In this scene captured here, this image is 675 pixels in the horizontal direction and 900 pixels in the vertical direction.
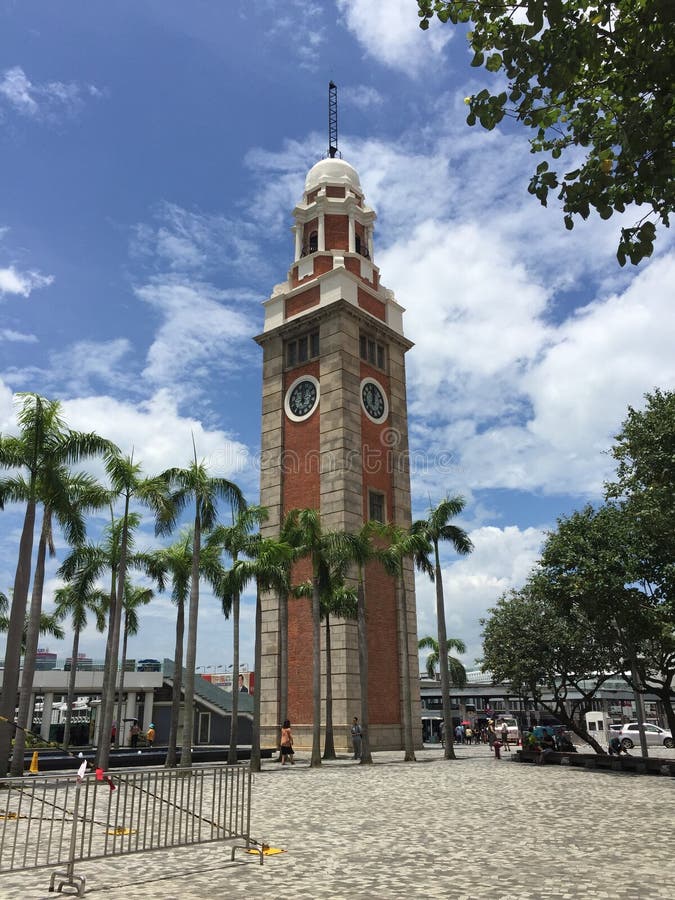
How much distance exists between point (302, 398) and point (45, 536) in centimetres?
2132

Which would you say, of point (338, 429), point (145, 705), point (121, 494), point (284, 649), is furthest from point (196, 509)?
point (145, 705)

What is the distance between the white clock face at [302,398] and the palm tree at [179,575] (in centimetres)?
1348

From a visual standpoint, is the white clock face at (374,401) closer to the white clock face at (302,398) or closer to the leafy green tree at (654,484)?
the white clock face at (302,398)

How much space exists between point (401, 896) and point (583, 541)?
63.0ft

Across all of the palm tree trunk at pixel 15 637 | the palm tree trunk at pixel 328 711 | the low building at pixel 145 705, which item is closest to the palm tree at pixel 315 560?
the palm tree trunk at pixel 328 711

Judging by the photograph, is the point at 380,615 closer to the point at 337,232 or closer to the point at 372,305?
the point at 372,305

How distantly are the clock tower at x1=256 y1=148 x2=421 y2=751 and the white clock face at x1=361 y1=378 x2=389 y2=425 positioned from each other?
0.29 ft

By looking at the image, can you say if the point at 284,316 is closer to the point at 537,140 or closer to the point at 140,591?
the point at 140,591

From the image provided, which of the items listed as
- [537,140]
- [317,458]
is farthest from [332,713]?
[537,140]

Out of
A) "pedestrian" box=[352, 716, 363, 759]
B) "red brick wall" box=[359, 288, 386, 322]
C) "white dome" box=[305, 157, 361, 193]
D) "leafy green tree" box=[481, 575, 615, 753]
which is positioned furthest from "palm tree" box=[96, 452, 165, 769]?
"white dome" box=[305, 157, 361, 193]

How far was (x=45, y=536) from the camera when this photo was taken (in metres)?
23.0

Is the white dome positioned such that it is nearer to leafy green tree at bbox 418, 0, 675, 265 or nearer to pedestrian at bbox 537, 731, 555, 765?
pedestrian at bbox 537, 731, 555, 765

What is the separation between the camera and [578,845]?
10570 mm

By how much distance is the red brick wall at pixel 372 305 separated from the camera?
43906 mm
